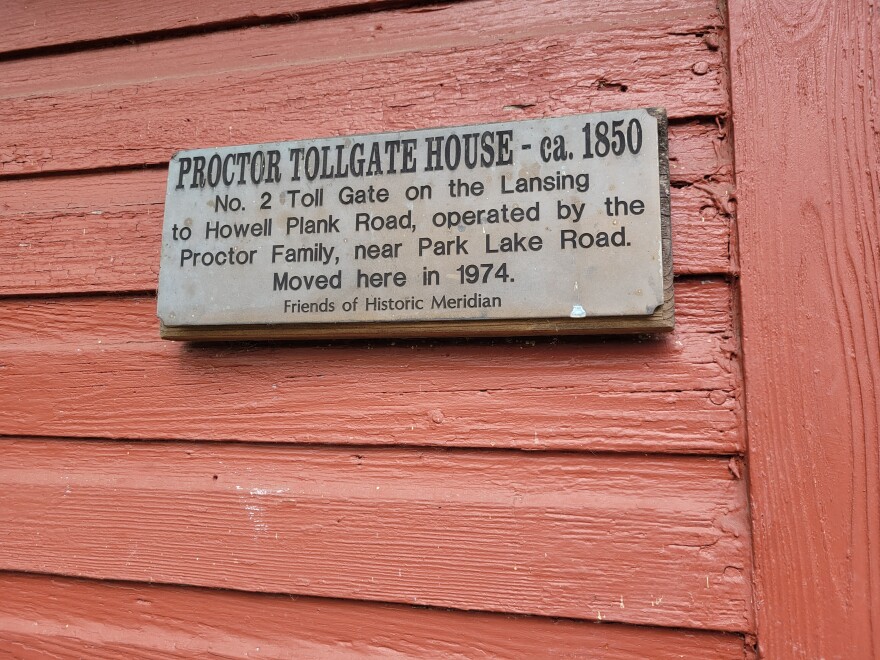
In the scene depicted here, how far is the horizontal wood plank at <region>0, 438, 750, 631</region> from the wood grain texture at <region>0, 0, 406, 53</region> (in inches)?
29.5

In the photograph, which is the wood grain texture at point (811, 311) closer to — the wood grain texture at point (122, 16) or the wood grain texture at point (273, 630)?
the wood grain texture at point (273, 630)

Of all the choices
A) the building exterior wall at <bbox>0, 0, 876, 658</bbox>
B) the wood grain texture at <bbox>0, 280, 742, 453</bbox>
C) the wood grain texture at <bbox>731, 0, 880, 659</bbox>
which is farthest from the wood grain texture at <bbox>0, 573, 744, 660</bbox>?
the wood grain texture at <bbox>0, 280, 742, 453</bbox>

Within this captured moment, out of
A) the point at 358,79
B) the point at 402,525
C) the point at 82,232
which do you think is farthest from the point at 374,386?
the point at 82,232

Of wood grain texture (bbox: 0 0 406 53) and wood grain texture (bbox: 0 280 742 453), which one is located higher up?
wood grain texture (bbox: 0 0 406 53)

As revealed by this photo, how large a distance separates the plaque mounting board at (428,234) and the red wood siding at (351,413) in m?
0.07

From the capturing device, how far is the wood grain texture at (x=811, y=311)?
29.0 inches

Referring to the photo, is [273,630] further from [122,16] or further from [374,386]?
[122,16]

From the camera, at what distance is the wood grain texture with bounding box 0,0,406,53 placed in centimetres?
105

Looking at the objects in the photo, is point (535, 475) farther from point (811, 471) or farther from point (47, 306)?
point (47, 306)

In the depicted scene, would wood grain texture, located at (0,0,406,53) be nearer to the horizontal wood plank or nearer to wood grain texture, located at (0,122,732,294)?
wood grain texture, located at (0,122,732,294)

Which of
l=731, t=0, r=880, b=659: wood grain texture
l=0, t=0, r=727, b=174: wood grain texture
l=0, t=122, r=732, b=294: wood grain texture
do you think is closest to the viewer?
l=731, t=0, r=880, b=659: wood grain texture

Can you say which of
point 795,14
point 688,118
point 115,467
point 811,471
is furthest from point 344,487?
point 795,14

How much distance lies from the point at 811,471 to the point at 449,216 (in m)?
0.58

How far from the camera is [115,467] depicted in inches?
38.4
